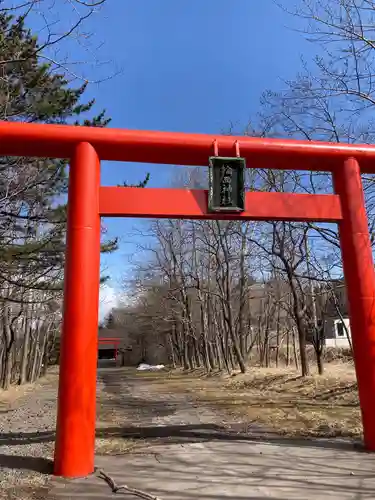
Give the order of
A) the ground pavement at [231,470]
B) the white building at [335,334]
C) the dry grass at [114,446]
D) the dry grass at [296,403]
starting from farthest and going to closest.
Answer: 1. the white building at [335,334]
2. the dry grass at [296,403]
3. the dry grass at [114,446]
4. the ground pavement at [231,470]

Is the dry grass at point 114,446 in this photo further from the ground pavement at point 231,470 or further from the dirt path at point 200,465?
the ground pavement at point 231,470

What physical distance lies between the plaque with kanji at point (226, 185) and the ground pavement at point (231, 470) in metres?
3.19

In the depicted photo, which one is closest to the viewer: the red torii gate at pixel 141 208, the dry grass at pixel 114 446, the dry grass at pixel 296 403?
the red torii gate at pixel 141 208

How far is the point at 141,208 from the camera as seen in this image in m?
5.69

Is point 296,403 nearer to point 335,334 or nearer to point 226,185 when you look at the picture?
point 226,185

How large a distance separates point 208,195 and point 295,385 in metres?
9.74

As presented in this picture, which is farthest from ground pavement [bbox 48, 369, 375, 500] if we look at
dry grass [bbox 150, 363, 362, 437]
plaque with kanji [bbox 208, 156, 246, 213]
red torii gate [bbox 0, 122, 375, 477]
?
plaque with kanji [bbox 208, 156, 246, 213]

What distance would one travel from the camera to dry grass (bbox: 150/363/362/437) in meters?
7.43

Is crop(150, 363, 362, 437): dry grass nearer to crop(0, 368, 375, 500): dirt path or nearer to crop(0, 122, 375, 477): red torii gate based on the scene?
→ crop(0, 368, 375, 500): dirt path

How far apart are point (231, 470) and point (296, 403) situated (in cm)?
647

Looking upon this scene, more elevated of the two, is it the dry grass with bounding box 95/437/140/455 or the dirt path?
the dirt path

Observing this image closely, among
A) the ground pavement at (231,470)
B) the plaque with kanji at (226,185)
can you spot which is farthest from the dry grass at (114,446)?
the plaque with kanji at (226,185)

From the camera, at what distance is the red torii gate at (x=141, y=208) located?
4.93 m

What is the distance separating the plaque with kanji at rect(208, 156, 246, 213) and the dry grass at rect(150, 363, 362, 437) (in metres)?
3.86
